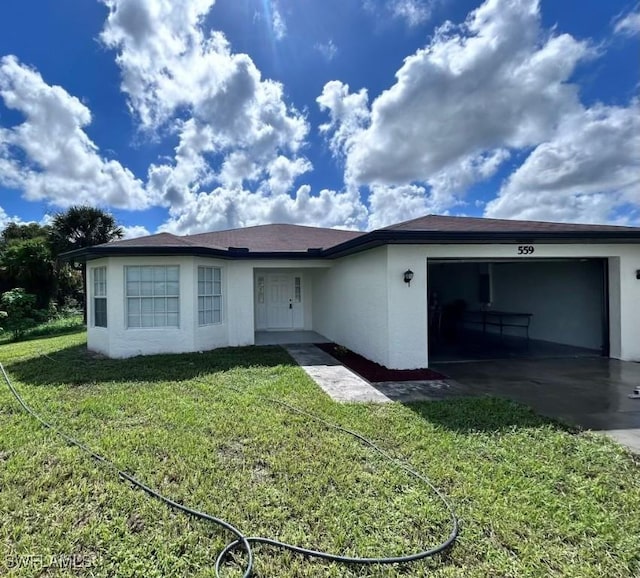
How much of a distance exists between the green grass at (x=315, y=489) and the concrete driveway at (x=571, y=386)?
0.61 metres

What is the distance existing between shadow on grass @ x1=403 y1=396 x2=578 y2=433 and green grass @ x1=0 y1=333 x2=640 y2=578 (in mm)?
35

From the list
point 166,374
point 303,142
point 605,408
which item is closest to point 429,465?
point 605,408

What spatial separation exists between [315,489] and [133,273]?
8.65 metres

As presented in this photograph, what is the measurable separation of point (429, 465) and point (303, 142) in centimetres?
1630

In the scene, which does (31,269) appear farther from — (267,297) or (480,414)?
(480,414)

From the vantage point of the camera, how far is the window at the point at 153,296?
33.1ft

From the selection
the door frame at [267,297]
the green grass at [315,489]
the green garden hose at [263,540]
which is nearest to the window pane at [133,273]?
the green grass at [315,489]

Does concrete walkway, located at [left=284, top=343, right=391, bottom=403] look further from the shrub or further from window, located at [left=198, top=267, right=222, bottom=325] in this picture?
the shrub

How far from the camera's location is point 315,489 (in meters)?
3.44

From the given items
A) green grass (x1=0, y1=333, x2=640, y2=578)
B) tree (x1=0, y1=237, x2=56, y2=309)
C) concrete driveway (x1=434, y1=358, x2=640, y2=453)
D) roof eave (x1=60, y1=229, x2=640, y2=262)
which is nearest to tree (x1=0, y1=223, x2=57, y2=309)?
tree (x1=0, y1=237, x2=56, y2=309)

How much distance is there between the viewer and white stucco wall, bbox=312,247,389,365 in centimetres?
858

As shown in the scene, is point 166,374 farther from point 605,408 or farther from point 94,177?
point 94,177

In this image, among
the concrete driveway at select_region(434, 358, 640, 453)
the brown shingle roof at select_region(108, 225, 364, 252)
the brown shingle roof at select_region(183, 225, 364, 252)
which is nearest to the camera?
the concrete driveway at select_region(434, 358, 640, 453)

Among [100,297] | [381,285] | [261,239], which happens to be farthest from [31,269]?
[381,285]
